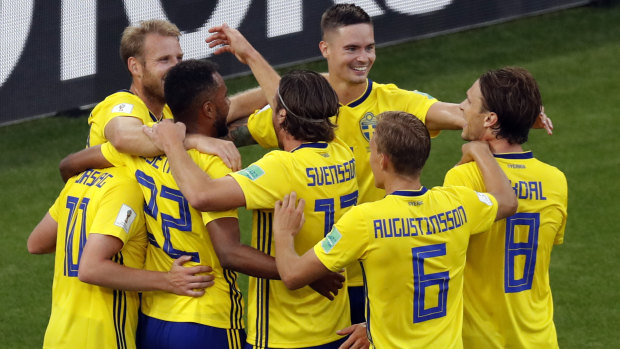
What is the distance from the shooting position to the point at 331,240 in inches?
177

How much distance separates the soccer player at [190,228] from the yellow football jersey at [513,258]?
41.1 inches

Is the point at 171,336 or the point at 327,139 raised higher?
the point at 327,139

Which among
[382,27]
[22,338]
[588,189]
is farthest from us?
[382,27]

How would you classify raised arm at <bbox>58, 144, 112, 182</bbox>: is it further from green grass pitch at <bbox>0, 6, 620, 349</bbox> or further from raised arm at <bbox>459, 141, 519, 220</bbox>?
green grass pitch at <bbox>0, 6, 620, 349</bbox>

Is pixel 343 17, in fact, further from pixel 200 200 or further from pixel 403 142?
pixel 200 200

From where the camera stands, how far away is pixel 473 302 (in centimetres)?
505

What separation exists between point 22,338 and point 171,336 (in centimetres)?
346

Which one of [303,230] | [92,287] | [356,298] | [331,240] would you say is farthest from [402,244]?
[92,287]

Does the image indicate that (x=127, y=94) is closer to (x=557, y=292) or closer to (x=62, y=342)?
(x=62, y=342)

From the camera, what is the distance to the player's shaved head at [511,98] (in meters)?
4.87

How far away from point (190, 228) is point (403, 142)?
3.60ft

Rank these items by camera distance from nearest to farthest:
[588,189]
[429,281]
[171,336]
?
1. [429,281]
2. [171,336]
3. [588,189]

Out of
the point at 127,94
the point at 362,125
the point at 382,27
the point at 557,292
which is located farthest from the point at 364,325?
the point at 382,27

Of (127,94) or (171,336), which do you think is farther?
(127,94)
